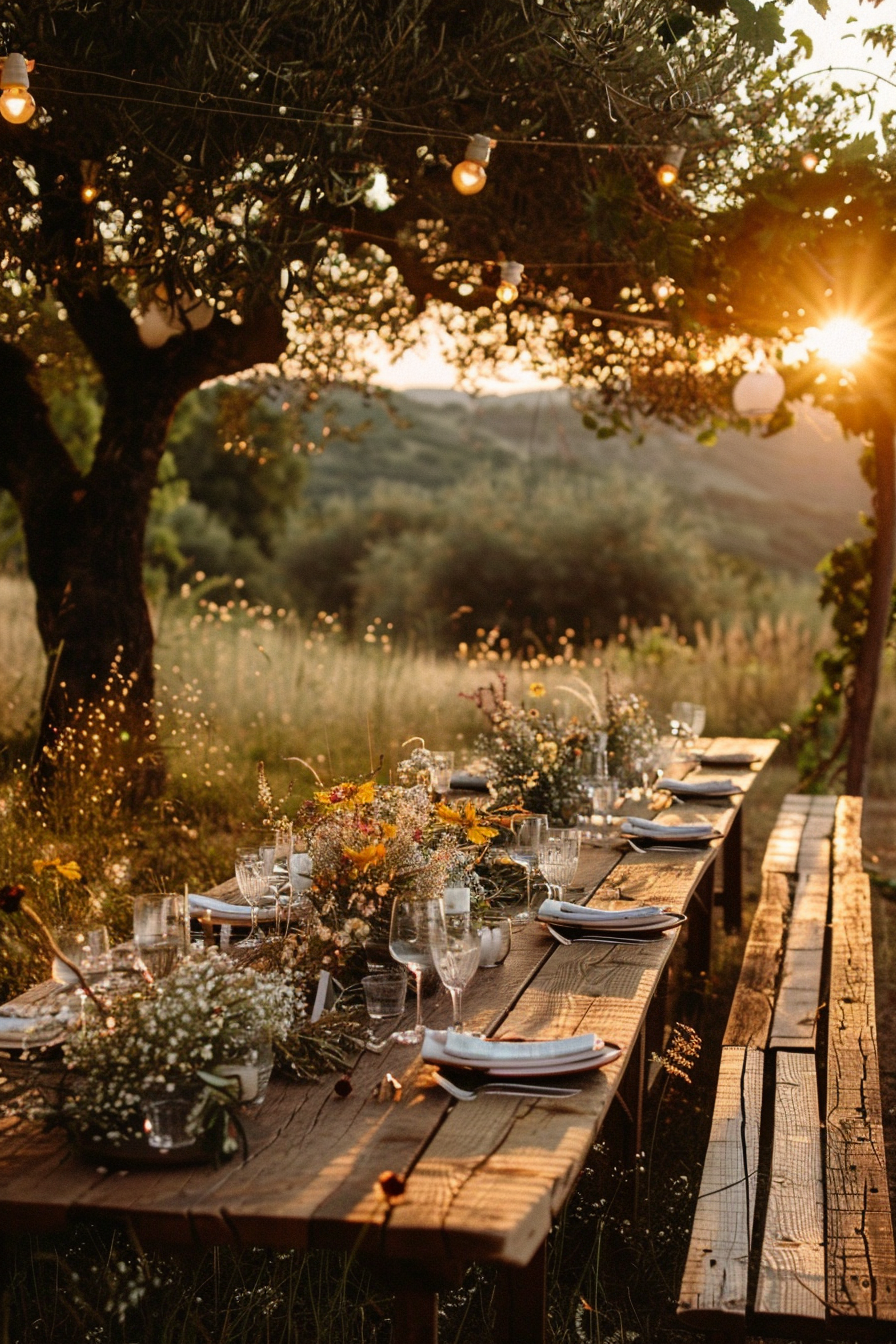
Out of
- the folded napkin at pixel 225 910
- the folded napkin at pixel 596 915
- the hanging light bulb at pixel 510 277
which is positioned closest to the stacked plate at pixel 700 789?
the folded napkin at pixel 596 915

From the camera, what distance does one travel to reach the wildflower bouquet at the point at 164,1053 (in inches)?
76.6

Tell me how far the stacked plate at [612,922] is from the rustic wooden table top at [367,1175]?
25.1 inches

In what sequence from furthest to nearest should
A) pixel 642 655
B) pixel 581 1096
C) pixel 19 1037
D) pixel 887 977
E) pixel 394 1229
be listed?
pixel 642 655, pixel 887 977, pixel 19 1037, pixel 581 1096, pixel 394 1229

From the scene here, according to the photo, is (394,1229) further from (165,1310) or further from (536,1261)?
(165,1310)

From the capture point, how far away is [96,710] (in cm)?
553

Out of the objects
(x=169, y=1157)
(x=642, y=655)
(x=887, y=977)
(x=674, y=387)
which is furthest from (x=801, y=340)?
(x=642, y=655)

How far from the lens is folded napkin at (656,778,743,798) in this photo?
5188 mm

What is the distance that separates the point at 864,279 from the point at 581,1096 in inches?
183

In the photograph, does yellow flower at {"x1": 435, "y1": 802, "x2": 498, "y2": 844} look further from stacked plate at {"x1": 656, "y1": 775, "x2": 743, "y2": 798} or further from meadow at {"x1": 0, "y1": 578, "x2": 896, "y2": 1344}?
stacked plate at {"x1": 656, "y1": 775, "x2": 743, "y2": 798}

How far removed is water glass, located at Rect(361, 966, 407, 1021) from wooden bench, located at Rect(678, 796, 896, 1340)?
0.71m

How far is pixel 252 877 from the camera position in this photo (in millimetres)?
3004

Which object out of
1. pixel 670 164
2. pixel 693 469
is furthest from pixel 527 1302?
pixel 693 469

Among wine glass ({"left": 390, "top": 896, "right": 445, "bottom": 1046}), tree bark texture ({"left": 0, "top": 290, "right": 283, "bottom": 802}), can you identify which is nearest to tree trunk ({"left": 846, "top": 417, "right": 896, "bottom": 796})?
tree bark texture ({"left": 0, "top": 290, "right": 283, "bottom": 802})

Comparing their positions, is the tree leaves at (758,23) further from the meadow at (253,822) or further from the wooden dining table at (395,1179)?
the wooden dining table at (395,1179)
